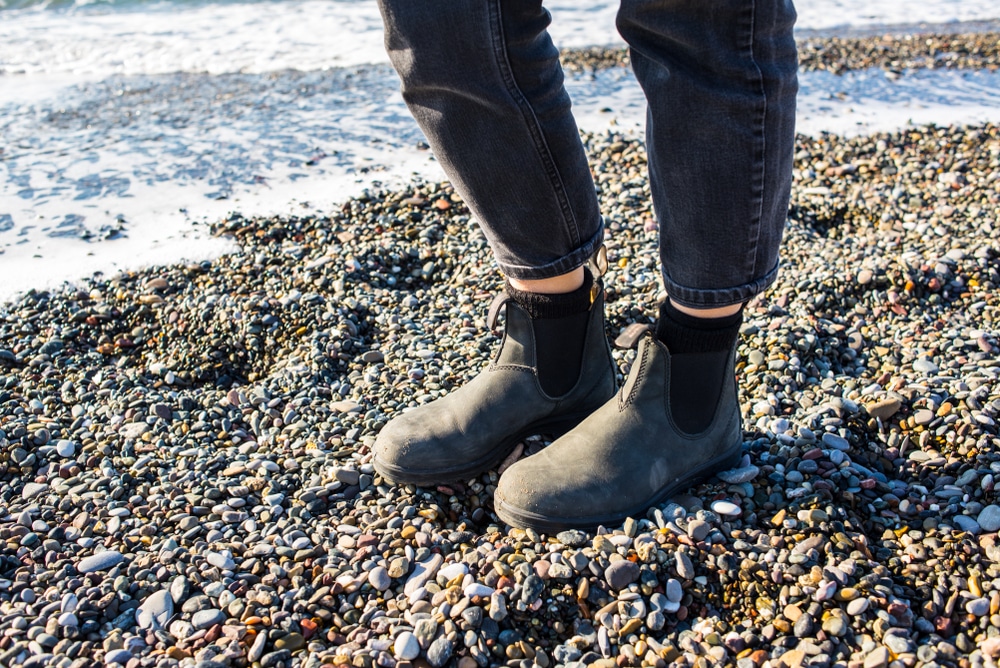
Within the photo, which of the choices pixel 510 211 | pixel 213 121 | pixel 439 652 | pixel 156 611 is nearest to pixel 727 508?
pixel 439 652

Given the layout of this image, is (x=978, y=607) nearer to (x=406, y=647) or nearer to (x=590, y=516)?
(x=590, y=516)

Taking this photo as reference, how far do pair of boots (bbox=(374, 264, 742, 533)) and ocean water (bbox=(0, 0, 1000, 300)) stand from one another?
6.19ft

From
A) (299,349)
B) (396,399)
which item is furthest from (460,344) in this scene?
(299,349)

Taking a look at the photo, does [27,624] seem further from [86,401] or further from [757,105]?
[757,105]

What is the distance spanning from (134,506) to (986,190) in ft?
12.4

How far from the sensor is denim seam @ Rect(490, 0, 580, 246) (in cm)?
157

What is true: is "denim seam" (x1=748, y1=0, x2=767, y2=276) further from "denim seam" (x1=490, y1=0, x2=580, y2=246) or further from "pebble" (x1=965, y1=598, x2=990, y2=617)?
"pebble" (x1=965, y1=598, x2=990, y2=617)

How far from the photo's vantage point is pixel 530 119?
1668 mm

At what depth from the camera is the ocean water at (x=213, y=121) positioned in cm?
370

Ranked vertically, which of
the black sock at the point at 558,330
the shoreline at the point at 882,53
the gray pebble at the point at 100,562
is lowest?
the shoreline at the point at 882,53

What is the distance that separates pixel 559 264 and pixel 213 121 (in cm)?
413

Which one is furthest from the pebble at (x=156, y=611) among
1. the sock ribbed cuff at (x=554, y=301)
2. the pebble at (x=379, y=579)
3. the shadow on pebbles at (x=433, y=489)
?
the sock ribbed cuff at (x=554, y=301)

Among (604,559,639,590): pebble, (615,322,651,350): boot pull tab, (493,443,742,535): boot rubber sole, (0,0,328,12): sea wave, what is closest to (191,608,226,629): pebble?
(493,443,742,535): boot rubber sole

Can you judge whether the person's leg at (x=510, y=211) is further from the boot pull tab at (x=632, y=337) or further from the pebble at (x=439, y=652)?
the pebble at (x=439, y=652)
